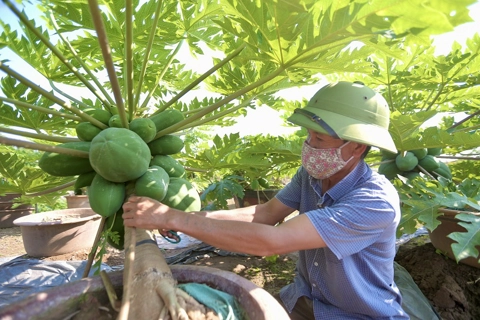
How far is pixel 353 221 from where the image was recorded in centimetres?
140

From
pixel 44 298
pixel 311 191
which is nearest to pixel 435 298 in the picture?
pixel 311 191

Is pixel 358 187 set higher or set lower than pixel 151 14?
lower

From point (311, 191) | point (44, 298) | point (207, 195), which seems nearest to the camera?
point (44, 298)

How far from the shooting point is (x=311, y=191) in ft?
6.30

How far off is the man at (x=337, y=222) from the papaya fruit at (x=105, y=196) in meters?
0.08

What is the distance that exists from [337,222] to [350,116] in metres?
0.47

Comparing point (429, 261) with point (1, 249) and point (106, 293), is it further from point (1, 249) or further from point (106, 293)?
point (1, 249)

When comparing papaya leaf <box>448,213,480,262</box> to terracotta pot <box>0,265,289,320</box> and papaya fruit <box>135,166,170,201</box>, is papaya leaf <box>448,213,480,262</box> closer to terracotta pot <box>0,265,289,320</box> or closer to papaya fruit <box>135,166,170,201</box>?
terracotta pot <box>0,265,289,320</box>

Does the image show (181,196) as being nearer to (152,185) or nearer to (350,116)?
(152,185)

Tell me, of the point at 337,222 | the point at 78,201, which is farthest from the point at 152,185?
the point at 78,201

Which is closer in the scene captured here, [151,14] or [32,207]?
[151,14]

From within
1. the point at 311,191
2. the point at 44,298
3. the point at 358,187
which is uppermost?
the point at 44,298

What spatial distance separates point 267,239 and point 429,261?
2.34m

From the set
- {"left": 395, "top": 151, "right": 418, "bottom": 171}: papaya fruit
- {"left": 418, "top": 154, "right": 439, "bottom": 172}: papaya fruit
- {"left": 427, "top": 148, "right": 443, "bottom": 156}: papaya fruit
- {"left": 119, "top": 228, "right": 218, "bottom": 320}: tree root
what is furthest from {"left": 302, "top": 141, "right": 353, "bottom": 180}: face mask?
{"left": 427, "top": 148, "right": 443, "bottom": 156}: papaya fruit
